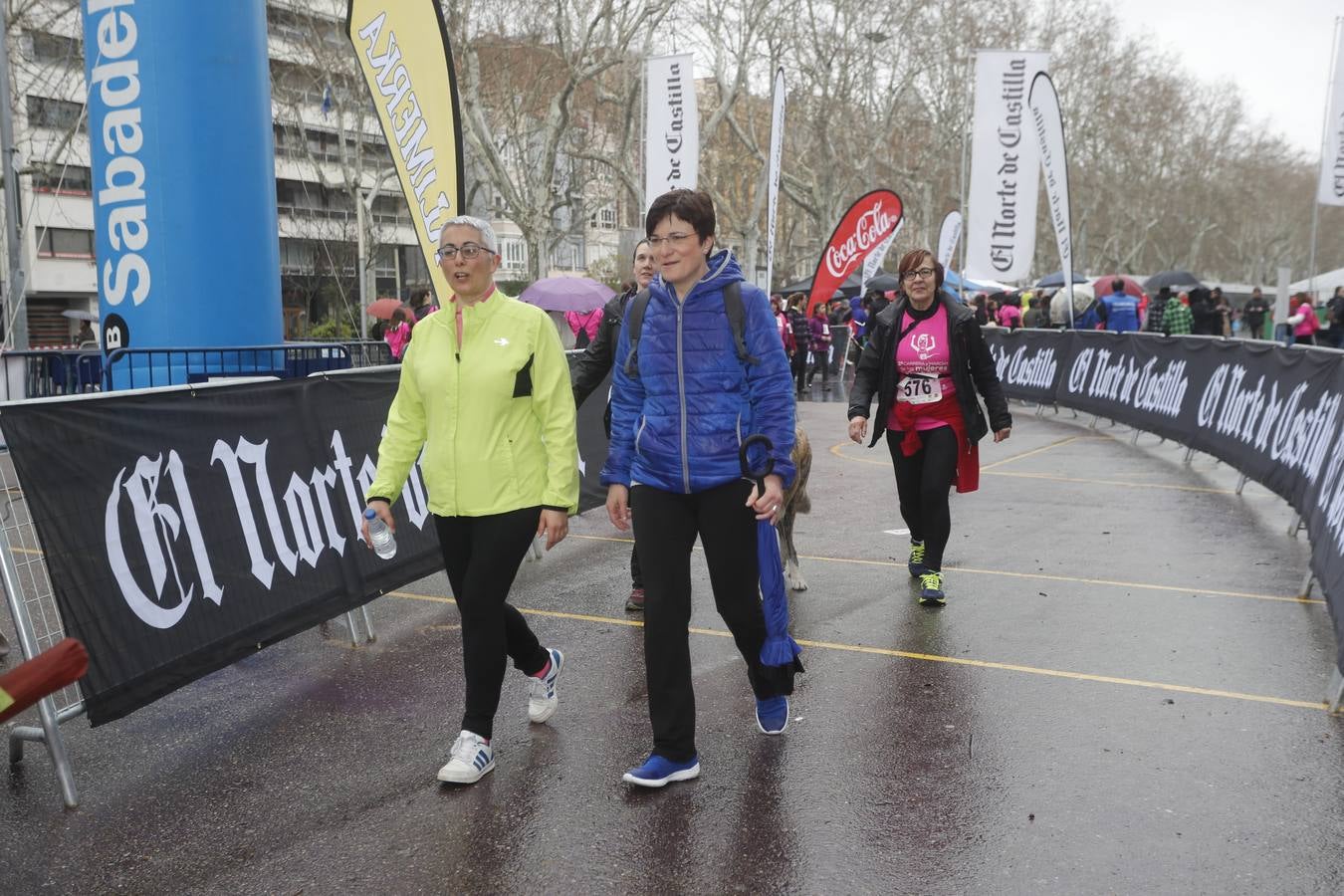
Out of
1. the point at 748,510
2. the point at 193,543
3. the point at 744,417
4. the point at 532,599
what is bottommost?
the point at 532,599

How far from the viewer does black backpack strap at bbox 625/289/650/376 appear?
402 centimetres

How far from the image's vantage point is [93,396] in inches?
169

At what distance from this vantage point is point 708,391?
3.87 meters

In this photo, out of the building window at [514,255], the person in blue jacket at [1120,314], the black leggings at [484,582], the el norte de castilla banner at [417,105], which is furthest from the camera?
the building window at [514,255]

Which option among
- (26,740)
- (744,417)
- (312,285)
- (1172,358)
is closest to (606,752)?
(744,417)

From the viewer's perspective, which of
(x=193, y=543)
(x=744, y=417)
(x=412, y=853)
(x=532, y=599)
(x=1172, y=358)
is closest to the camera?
(x=412, y=853)

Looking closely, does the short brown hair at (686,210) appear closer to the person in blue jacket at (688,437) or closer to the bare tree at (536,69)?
the person in blue jacket at (688,437)

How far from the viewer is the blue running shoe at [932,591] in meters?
6.41

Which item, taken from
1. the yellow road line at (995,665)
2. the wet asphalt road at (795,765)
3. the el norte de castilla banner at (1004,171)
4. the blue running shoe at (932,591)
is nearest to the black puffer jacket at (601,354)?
the yellow road line at (995,665)

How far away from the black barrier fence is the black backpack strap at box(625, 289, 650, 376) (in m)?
3.08

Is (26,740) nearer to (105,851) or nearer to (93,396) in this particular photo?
(105,851)

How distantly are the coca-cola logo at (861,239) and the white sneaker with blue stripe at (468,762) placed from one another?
19.3m

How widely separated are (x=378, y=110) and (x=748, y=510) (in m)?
5.18

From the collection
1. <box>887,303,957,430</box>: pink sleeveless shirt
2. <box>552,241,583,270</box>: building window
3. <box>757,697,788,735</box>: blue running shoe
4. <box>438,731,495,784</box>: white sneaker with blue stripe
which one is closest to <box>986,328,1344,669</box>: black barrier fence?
<box>887,303,957,430</box>: pink sleeveless shirt
